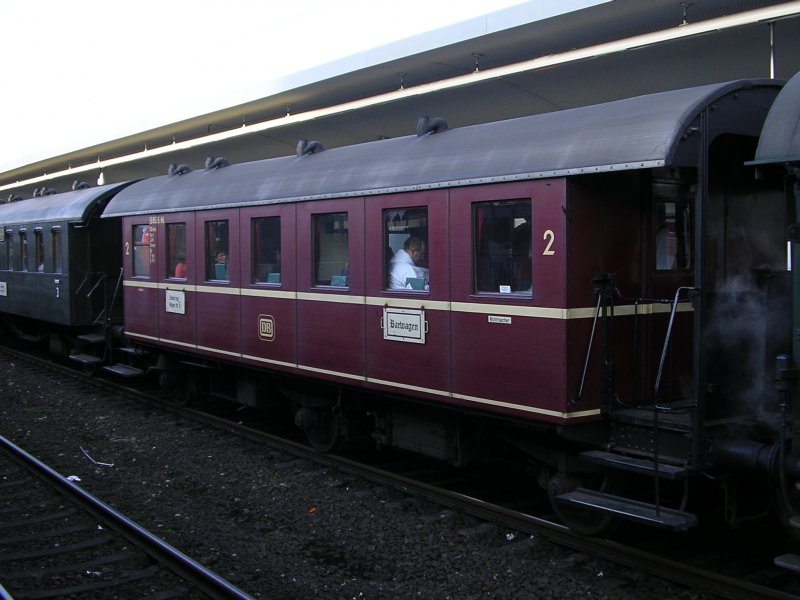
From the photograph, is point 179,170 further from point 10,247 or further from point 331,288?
point 10,247

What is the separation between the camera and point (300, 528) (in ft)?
22.3

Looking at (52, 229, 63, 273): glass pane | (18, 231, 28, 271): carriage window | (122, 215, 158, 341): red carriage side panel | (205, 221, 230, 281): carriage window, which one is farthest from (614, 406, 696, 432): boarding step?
(18, 231, 28, 271): carriage window

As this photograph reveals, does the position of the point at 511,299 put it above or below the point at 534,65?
below

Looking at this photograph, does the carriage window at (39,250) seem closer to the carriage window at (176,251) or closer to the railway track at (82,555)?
the carriage window at (176,251)

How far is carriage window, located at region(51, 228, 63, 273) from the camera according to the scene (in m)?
14.7

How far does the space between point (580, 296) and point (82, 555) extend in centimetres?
414

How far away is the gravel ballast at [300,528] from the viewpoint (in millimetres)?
5535

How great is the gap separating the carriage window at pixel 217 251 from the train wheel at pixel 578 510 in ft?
16.2

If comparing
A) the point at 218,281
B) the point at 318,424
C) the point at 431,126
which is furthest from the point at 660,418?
the point at 218,281

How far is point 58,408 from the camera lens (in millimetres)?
12156

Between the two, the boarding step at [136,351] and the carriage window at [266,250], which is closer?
the carriage window at [266,250]

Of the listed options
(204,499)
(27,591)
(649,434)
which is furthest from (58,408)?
(649,434)

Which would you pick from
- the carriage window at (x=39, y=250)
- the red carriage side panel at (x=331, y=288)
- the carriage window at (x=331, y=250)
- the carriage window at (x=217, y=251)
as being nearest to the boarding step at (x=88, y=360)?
the carriage window at (x=39, y=250)

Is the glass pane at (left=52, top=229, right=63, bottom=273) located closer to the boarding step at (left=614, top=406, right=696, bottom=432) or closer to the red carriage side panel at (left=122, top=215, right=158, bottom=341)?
the red carriage side panel at (left=122, top=215, right=158, bottom=341)
